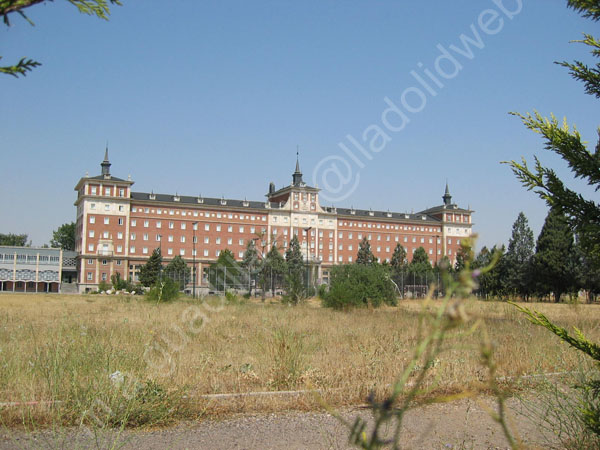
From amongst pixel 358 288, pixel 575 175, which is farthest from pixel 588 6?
pixel 358 288

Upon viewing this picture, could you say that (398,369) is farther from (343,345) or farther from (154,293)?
(154,293)

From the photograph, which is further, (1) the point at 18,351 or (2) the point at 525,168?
(1) the point at 18,351

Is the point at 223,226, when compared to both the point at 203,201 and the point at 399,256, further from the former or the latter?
the point at 399,256

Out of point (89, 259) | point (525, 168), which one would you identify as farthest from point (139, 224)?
point (525, 168)

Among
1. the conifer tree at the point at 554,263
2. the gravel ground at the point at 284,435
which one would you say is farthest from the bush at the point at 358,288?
the conifer tree at the point at 554,263

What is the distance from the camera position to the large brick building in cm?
8025

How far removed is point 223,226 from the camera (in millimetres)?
89500

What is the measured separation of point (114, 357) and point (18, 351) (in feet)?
4.68

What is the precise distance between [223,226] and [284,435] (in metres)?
85.8

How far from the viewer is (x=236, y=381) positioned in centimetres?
641

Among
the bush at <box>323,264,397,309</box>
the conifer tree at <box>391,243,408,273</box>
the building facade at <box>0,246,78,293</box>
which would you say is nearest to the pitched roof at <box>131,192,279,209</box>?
the building facade at <box>0,246,78,293</box>

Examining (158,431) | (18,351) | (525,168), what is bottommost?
(158,431)

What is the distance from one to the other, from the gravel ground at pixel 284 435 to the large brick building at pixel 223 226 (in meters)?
65.1

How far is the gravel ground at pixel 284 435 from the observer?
432cm
